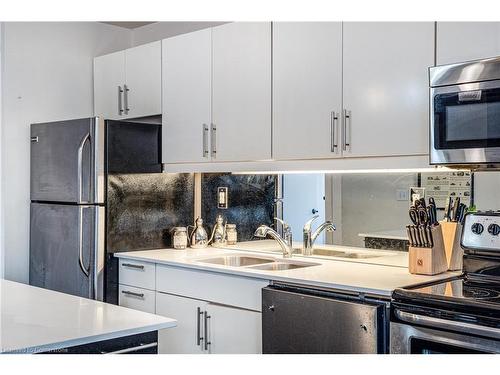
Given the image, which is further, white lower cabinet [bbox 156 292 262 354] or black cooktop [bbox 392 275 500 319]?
white lower cabinet [bbox 156 292 262 354]

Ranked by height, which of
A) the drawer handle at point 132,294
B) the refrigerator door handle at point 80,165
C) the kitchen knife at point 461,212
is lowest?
the drawer handle at point 132,294

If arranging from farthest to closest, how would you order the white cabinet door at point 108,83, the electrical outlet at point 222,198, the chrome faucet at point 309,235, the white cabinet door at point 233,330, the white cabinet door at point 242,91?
the white cabinet door at point 108,83, the electrical outlet at point 222,198, the chrome faucet at point 309,235, the white cabinet door at point 242,91, the white cabinet door at point 233,330

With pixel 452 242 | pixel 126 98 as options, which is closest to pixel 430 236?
pixel 452 242

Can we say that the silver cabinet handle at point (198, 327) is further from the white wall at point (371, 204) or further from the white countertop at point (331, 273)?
the white wall at point (371, 204)

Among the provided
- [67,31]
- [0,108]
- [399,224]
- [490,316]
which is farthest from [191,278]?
[67,31]

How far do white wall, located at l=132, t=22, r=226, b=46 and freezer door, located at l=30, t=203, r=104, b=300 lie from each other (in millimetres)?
1409

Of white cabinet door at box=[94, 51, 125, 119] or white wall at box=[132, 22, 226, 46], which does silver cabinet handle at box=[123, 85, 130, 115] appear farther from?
white wall at box=[132, 22, 226, 46]

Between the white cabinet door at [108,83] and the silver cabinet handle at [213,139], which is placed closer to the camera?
the silver cabinet handle at [213,139]

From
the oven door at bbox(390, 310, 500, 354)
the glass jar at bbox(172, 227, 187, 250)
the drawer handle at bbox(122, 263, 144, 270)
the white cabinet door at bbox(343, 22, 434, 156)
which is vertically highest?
the white cabinet door at bbox(343, 22, 434, 156)

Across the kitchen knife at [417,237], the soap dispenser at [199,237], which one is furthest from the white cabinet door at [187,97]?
the kitchen knife at [417,237]

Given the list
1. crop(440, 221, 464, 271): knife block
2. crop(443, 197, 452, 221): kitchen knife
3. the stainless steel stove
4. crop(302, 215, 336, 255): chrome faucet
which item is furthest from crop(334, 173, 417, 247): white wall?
the stainless steel stove

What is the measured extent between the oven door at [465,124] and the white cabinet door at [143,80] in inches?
72.6

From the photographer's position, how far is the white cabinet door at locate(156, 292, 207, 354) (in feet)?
9.89

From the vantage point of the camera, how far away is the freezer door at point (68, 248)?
3.40 meters
